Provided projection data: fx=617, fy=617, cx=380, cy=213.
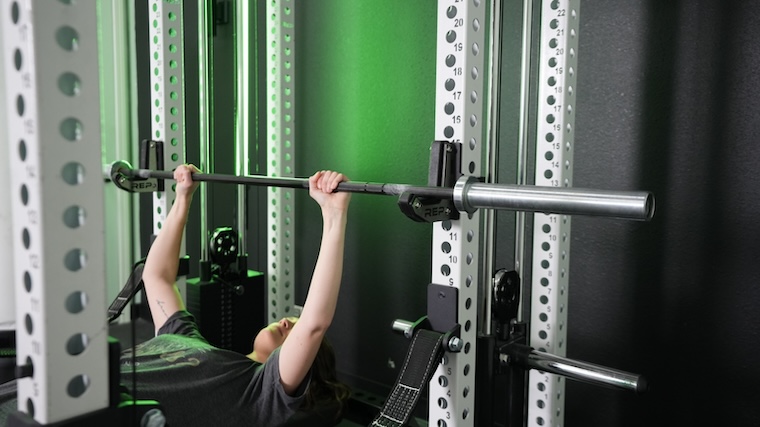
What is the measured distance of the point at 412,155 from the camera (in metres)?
2.87

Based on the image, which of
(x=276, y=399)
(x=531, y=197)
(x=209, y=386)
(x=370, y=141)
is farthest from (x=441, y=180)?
(x=370, y=141)

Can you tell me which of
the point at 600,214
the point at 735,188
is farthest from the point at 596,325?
the point at 600,214

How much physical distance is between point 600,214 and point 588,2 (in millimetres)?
1359

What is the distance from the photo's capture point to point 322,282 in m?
1.78

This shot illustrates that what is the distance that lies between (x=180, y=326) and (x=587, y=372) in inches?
54.8

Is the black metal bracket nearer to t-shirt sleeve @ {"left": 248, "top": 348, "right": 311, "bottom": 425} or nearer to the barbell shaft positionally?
the barbell shaft

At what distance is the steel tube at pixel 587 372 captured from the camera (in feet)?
4.96

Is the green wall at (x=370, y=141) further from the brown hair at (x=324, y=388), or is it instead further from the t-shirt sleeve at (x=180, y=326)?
the t-shirt sleeve at (x=180, y=326)

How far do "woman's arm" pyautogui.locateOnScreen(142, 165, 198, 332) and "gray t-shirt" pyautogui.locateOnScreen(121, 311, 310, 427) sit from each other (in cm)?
26

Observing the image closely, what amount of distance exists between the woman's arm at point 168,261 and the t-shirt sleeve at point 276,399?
567 mm

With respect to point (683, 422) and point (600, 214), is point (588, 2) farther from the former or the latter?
point (683, 422)

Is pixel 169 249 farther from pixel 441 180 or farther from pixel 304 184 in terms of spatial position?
pixel 441 180

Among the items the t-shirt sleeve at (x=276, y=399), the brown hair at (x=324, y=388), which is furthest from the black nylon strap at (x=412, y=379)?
the brown hair at (x=324, y=388)

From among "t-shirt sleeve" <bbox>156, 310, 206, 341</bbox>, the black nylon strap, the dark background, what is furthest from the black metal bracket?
"t-shirt sleeve" <bbox>156, 310, 206, 341</bbox>
